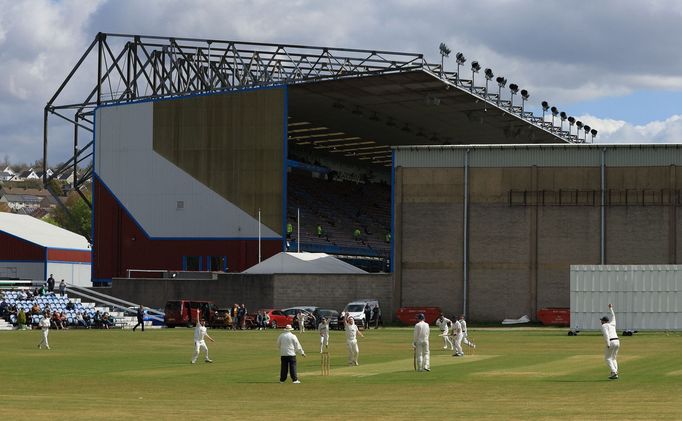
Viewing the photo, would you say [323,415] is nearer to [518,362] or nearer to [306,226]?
[518,362]

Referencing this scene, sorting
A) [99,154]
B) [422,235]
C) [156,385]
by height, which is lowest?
[156,385]

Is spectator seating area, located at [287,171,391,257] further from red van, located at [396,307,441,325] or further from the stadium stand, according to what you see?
the stadium stand

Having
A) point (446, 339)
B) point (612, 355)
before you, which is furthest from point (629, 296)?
point (612, 355)

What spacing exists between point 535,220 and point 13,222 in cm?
6381

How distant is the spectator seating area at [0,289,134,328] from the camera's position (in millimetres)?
82125

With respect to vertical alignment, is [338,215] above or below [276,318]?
above

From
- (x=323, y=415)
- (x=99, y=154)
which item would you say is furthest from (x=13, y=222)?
(x=323, y=415)

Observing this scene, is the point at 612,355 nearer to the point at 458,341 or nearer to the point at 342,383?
the point at 342,383

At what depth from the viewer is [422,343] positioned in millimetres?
42562

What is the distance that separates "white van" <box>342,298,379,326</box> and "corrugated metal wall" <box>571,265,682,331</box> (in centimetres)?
1464

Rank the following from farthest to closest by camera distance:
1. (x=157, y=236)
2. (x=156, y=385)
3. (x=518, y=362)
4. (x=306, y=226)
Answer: (x=306, y=226) → (x=157, y=236) → (x=518, y=362) → (x=156, y=385)

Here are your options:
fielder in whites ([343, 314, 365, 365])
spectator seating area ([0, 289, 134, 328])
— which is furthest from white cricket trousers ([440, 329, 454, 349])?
spectator seating area ([0, 289, 134, 328])

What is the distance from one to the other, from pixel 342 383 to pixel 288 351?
1.87m

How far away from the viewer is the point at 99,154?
10188 centimetres
